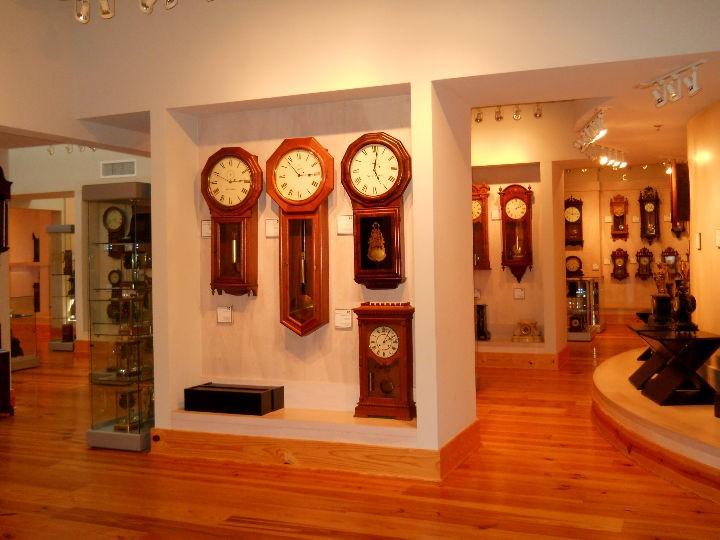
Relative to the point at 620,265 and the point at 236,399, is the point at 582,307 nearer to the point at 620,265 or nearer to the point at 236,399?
the point at 620,265

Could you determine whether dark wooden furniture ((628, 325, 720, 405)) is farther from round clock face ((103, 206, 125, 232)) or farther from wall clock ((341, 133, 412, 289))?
round clock face ((103, 206, 125, 232))

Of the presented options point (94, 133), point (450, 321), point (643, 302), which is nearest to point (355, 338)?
point (450, 321)

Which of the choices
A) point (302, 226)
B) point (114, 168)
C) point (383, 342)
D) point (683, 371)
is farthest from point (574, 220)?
point (383, 342)

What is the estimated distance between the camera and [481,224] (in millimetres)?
9844

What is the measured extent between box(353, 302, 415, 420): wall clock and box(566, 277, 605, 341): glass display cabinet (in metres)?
7.64

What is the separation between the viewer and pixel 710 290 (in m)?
6.66

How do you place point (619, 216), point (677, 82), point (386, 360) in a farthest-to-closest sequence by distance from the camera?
point (619, 216)
point (386, 360)
point (677, 82)

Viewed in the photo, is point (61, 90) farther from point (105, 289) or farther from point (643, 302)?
point (643, 302)

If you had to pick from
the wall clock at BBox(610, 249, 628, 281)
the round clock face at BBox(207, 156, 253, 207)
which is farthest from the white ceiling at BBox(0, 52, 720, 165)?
the wall clock at BBox(610, 249, 628, 281)

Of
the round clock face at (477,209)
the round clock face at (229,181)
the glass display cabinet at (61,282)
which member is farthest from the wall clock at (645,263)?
the round clock face at (229,181)

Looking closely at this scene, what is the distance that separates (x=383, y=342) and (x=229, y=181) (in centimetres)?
168

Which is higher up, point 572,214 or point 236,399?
point 572,214

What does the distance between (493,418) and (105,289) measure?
342 centimetres

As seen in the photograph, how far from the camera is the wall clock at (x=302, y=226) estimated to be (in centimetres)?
528
